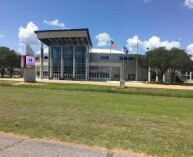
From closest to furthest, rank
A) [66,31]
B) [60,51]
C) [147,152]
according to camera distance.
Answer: [147,152]
[66,31]
[60,51]

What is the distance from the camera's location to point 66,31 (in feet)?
332

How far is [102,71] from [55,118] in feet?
330

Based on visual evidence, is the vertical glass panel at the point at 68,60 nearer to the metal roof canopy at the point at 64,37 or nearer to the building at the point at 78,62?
the building at the point at 78,62

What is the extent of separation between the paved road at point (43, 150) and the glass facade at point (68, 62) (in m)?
99.6

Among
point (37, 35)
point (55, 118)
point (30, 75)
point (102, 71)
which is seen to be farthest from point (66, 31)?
point (55, 118)

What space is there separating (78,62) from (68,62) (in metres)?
3.37

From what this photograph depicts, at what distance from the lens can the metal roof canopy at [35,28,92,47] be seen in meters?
99.9

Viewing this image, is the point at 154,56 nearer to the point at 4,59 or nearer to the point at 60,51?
the point at 60,51

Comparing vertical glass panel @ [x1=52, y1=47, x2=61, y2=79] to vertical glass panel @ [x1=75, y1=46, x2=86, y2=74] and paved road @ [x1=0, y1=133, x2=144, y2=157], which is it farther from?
paved road @ [x1=0, y1=133, x2=144, y2=157]

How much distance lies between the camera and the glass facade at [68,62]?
108 meters

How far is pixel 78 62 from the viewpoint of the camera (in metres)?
→ 109

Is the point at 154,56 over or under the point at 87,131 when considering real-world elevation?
over

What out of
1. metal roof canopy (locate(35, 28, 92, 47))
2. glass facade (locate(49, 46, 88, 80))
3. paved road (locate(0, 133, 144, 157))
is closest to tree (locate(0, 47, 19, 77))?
metal roof canopy (locate(35, 28, 92, 47))

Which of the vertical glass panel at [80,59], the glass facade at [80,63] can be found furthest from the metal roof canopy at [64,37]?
the glass facade at [80,63]
